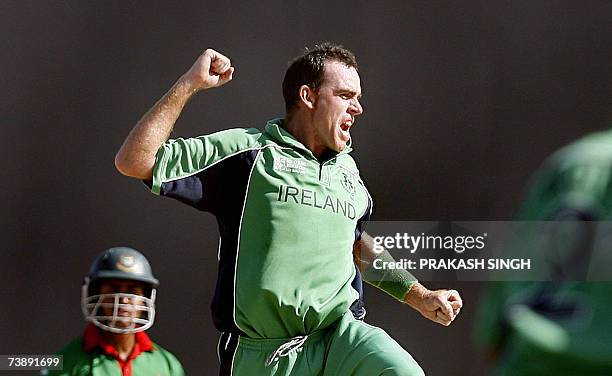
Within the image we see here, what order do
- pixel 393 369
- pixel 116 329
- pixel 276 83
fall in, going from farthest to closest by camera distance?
pixel 276 83 < pixel 116 329 < pixel 393 369

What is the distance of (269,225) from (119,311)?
936 mm

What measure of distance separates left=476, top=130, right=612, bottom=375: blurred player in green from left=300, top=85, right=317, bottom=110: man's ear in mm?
1960

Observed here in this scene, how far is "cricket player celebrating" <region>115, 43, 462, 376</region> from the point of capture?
2352 millimetres

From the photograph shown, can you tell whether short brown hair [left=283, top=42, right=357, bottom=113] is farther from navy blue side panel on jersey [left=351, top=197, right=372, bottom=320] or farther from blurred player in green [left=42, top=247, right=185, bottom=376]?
blurred player in green [left=42, top=247, right=185, bottom=376]

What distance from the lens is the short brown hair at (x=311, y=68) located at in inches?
105

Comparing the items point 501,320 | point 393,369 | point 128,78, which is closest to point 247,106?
point 128,78

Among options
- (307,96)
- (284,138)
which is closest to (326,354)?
(284,138)

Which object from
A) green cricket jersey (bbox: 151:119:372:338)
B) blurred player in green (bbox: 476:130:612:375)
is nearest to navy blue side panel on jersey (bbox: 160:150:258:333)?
green cricket jersey (bbox: 151:119:372:338)

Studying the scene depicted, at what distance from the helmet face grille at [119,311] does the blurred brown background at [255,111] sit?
0.25 meters

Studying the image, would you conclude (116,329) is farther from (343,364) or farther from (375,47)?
(375,47)

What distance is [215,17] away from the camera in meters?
3.64

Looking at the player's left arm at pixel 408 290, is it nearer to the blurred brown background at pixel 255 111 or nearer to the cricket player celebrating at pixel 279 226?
the cricket player celebrating at pixel 279 226

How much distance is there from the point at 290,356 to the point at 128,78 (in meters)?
1.54

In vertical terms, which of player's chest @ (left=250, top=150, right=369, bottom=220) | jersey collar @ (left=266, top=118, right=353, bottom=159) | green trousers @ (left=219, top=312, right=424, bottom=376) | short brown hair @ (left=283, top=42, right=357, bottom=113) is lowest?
green trousers @ (left=219, top=312, right=424, bottom=376)
